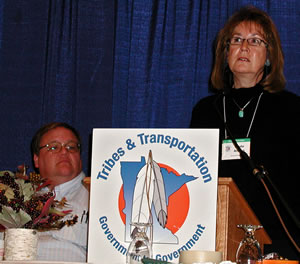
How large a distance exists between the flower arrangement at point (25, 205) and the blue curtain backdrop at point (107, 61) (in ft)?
5.47

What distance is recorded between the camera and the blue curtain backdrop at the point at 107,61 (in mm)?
3342

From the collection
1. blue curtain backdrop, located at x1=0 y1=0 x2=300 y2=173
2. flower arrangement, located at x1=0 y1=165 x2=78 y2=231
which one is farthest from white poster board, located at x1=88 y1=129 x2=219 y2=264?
blue curtain backdrop, located at x1=0 y1=0 x2=300 y2=173

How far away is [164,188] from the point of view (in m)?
1.50

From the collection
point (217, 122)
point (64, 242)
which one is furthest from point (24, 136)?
point (217, 122)

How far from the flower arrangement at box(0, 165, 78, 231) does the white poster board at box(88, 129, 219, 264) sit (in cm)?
24

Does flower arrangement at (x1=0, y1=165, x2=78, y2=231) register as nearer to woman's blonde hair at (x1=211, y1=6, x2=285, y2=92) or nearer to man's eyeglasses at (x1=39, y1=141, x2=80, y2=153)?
woman's blonde hair at (x1=211, y1=6, x2=285, y2=92)

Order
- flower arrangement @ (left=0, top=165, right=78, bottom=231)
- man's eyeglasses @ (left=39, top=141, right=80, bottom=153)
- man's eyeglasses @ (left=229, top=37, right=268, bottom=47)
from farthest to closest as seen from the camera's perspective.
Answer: man's eyeglasses @ (left=39, top=141, right=80, bottom=153) → man's eyeglasses @ (left=229, top=37, right=268, bottom=47) → flower arrangement @ (left=0, top=165, right=78, bottom=231)

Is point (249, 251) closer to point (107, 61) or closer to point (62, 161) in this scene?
point (62, 161)

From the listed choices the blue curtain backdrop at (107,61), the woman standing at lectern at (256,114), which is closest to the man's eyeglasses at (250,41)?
the woman standing at lectern at (256,114)

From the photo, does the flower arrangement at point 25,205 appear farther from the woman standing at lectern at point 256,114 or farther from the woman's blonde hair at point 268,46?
the woman's blonde hair at point 268,46

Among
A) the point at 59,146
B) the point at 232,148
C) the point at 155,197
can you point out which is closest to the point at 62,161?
the point at 59,146

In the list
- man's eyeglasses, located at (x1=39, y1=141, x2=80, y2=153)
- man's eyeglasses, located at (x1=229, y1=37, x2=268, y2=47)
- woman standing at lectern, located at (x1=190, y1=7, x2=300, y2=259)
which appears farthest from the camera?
man's eyeglasses, located at (x1=39, y1=141, x2=80, y2=153)

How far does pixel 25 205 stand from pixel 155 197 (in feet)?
1.42

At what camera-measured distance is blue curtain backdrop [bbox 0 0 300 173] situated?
132 inches
